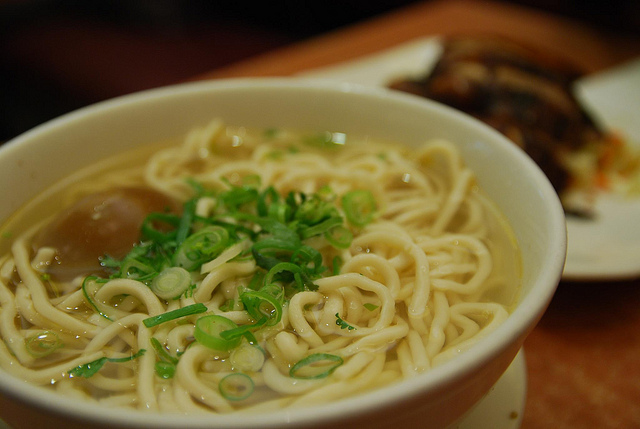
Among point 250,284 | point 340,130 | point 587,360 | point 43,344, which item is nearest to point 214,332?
point 250,284

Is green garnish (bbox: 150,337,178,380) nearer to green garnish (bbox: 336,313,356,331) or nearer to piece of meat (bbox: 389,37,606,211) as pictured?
green garnish (bbox: 336,313,356,331)

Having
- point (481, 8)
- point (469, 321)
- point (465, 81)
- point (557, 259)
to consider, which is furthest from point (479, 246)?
point (481, 8)

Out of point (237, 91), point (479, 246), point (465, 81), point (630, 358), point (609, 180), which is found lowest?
point (609, 180)

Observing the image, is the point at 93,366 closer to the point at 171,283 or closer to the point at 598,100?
the point at 171,283

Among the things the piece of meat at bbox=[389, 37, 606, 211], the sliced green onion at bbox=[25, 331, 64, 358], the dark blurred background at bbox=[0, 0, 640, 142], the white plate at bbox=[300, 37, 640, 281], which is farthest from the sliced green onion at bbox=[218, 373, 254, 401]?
the dark blurred background at bbox=[0, 0, 640, 142]

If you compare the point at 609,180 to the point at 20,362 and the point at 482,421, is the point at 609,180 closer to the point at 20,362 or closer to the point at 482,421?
the point at 482,421
